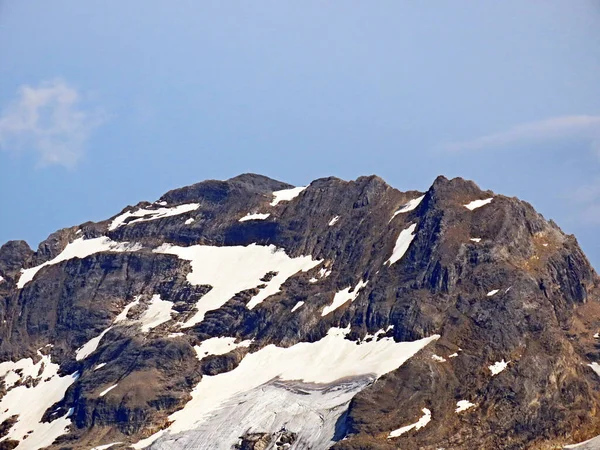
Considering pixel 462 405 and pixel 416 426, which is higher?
pixel 462 405

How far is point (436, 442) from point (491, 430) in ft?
25.2

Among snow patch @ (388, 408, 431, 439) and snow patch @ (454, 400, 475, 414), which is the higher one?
snow patch @ (454, 400, 475, 414)

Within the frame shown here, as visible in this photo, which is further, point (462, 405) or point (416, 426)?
point (462, 405)

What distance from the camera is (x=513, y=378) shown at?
7795 inches

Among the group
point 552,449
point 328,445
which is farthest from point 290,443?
point 552,449

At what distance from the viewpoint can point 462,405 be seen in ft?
643

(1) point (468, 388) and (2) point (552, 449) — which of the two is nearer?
(2) point (552, 449)

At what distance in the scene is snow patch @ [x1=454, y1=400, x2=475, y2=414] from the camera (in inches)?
7682

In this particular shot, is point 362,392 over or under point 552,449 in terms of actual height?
over

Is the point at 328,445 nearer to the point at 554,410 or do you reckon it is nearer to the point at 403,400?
the point at 403,400

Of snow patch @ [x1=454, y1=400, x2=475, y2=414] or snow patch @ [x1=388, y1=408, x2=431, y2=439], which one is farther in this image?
snow patch @ [x1=454, y1=400, x2=475, y2=414]

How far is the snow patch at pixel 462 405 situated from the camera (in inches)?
7682

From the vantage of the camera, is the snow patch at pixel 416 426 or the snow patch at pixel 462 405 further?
the snow patch at pixel 462 405

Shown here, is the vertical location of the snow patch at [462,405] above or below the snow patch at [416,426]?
above
